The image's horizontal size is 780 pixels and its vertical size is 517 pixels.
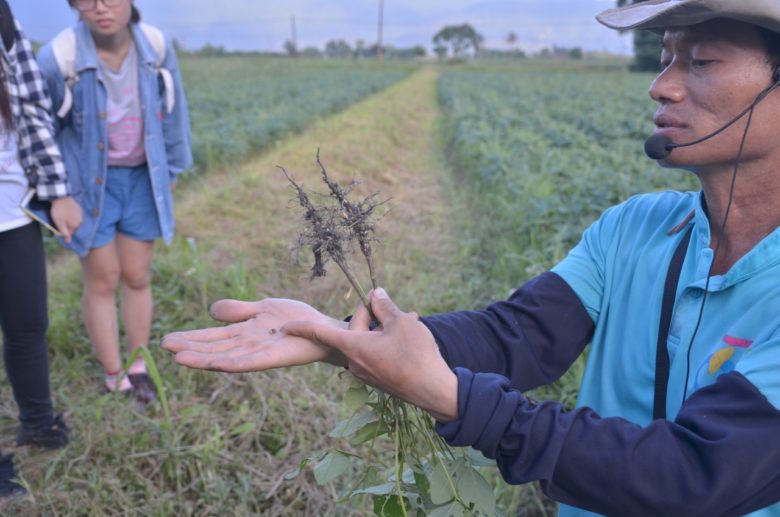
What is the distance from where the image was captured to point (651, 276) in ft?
4.32

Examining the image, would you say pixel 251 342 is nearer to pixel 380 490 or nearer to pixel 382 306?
pixel 382 306

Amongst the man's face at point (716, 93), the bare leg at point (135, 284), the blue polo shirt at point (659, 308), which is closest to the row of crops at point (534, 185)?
the bare leg at point (135, 284)

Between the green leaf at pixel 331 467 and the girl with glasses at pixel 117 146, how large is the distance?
5.46 ft

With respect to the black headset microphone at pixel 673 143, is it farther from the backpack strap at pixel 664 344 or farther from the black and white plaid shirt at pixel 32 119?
the black and white plaid shirt at pixel 32 119

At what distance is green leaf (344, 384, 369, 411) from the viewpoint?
1.12 metres

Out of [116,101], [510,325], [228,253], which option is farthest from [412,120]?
[510,325]

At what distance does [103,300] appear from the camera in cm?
270

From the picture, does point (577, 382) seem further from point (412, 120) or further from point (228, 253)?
point (412, 120)

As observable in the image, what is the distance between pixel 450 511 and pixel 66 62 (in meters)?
2.19

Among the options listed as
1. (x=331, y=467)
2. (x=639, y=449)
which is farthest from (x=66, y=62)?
(x=639, y=449)

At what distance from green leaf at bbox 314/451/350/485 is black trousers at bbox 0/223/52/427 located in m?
1.44

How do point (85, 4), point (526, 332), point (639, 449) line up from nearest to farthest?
point (639, 449), point (526, 332), point (85, 4)

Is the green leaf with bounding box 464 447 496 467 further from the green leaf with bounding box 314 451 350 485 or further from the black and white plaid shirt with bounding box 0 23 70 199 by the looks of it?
Result: the black and white plaid shirt with bounding box 0 23 70 199

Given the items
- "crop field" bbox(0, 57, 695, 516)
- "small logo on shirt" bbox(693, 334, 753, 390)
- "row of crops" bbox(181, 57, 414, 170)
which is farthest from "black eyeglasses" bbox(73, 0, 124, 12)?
"row of crops" bbox(181, 57, 414, 170)
